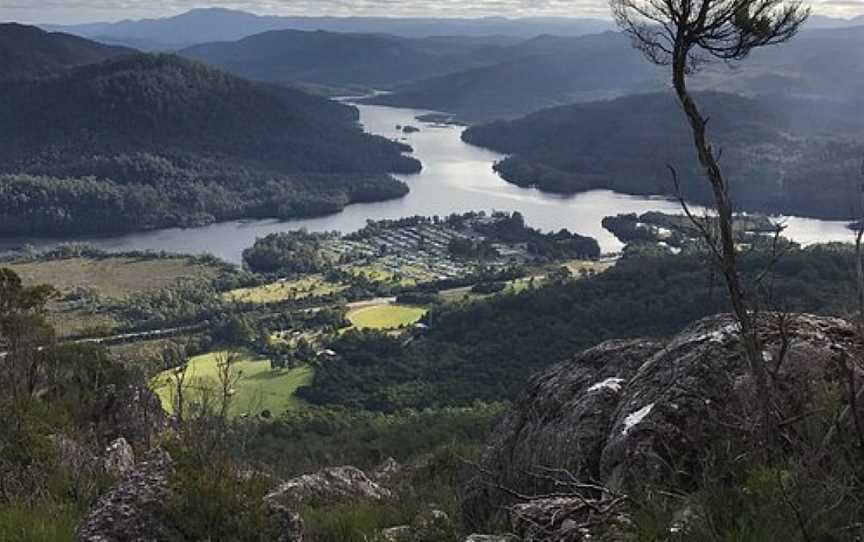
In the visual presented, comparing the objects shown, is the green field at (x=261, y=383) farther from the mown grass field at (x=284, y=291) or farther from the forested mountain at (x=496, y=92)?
the forested mountain at (x=496, y=92)

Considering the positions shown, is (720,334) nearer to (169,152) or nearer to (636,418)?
(636,418)

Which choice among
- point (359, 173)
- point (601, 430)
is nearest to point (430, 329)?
point (601, 430)

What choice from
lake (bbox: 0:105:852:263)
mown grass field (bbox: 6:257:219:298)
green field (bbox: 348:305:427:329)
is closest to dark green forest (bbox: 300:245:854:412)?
green field (bbox: 348:305:427:329)

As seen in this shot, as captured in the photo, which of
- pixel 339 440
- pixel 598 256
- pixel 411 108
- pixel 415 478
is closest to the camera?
pixel 415 478

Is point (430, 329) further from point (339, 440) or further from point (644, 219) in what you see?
point (644, 219)

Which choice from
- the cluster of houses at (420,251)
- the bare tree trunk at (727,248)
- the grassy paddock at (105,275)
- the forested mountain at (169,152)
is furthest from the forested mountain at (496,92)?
the bare tree trunk at (727,248)
